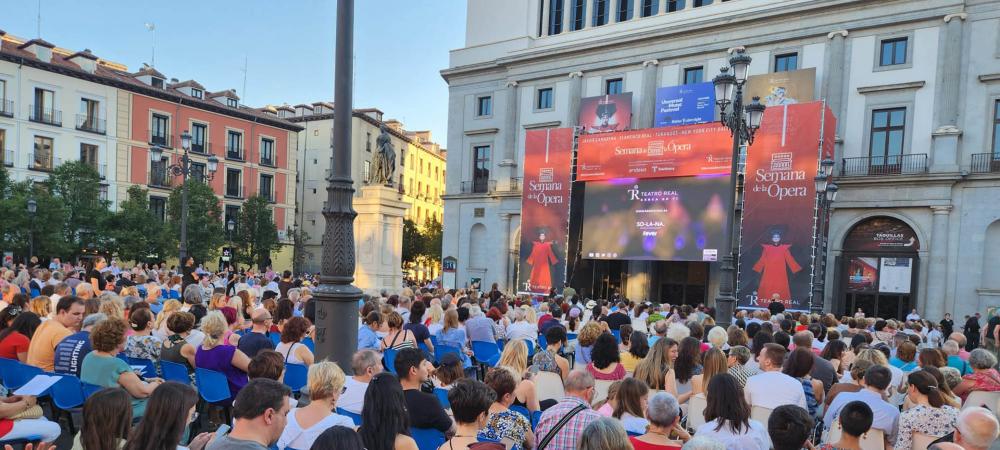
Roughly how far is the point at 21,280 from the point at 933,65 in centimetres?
3077

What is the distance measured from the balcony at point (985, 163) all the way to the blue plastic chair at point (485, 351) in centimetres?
2299

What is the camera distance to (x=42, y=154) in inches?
1483

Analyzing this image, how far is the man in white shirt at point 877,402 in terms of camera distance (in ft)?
17.0

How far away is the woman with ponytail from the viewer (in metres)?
5.00

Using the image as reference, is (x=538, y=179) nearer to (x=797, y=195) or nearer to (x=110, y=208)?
(x=797, y=195)

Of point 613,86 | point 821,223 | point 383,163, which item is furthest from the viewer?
point 613,86

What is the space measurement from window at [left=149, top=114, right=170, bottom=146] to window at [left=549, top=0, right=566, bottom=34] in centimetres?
2714

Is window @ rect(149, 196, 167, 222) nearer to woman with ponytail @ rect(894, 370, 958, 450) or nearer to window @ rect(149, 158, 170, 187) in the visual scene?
window @ rect(149, 158, 170, 187)

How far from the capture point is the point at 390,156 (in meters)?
19.2

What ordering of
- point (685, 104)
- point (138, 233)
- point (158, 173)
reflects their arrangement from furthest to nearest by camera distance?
point (158, 173) → point (138, 233) → point (685, 104)

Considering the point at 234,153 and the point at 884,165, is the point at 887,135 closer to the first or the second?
the point at 884,165

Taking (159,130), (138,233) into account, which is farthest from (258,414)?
(159,130)

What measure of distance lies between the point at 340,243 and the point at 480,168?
105 ft

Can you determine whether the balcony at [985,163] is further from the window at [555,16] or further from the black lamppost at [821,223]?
the window at [555,16]
